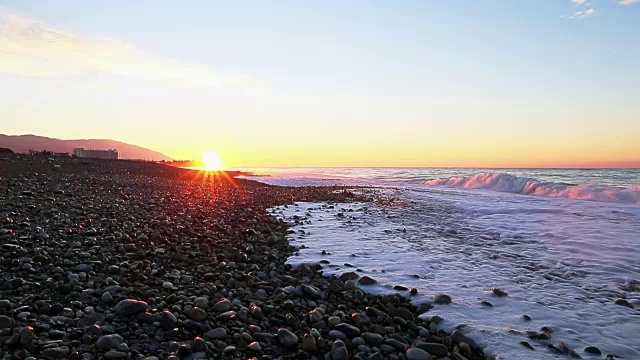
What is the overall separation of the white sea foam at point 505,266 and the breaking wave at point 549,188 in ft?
42.9

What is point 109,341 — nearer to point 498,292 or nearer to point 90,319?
point 90,319

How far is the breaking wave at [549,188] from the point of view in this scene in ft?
74.5

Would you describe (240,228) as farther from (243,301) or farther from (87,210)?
(243,301)

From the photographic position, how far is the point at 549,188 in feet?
86.6

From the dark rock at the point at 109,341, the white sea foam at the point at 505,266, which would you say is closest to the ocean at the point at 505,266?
the white sea foam at the point at 505,266

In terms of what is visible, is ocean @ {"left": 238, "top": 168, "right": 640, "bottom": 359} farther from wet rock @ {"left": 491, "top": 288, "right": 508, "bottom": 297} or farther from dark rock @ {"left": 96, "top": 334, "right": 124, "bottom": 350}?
dark rock @ {"left": 96, "top": 334, "right": 124, "bottom": 350}

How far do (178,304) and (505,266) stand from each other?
5.43 meters

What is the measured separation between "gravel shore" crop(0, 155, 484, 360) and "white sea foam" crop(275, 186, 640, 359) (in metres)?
0.66

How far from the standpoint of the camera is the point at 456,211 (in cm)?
1447

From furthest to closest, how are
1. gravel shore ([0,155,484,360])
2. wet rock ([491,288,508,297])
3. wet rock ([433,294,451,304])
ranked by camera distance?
wet rock ([491,288,508,297]) → wet rock ([433,294,451,304]) → gravel shore ([0,155,484,360])

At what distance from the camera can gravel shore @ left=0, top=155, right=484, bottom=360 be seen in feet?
10.2

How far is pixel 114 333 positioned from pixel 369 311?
8.40ft

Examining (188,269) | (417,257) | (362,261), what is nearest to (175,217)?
(188,269)

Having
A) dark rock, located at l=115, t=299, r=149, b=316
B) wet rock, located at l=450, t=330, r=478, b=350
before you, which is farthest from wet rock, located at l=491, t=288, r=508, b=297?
dark rock, located at l=115, t=299, r=149, b=316
